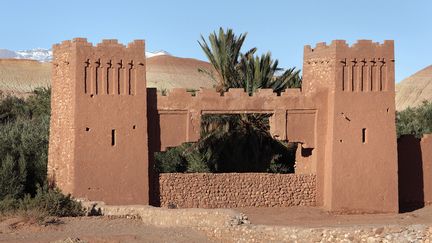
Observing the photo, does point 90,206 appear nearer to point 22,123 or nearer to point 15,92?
point 22,123

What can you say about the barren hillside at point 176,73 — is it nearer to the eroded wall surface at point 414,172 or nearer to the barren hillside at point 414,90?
the barren hillside at point 414,90

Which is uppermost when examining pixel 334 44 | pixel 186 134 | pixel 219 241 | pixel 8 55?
pixel 8 55

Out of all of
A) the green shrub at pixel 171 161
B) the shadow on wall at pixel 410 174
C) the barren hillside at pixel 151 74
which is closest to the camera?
the shadow on wall at pixel 410 174

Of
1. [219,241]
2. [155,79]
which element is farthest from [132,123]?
[155,79]

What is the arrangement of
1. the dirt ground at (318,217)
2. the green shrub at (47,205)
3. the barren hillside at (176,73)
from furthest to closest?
1. the barren hillside at (176,73)
2. the dirt ground at (318,217)
3. the green shrub at (47,205)

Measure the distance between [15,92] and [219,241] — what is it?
51.6 m

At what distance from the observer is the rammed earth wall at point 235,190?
26.9 metres

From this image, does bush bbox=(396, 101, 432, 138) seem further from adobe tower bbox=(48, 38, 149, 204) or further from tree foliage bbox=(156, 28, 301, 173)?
adobe tower bbox=(48, 38, 149, 204)

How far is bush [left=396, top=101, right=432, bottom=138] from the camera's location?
39188mm

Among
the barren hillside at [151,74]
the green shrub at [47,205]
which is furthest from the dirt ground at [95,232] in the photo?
the barren hillside at [151,74]

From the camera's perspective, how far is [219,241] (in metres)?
→ 19.5

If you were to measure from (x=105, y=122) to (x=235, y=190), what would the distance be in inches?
176

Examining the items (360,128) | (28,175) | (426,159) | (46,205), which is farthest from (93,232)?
(426,159)

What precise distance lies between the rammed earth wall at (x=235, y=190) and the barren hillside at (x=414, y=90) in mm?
55542
